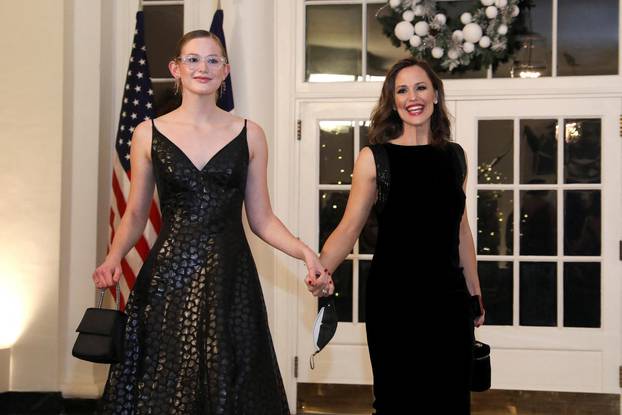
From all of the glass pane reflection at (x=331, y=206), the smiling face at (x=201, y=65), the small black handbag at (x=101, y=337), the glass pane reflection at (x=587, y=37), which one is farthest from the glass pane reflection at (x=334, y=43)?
the small black handbag at (x=101, y=337)

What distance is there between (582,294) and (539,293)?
0.24 metres

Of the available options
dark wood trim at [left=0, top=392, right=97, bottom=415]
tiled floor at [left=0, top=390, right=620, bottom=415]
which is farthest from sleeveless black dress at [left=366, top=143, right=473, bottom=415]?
dark wood trim at [left=0, top=392, right=97, bottom=415]

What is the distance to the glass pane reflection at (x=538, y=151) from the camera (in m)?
4.92

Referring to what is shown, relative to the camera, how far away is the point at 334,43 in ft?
16.9

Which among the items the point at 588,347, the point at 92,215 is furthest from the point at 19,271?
the point at 588,347

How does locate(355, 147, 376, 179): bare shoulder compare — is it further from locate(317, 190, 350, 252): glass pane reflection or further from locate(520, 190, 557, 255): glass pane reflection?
→ locate(520, 190, 557, 255): glass pane reflection

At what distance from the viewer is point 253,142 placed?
8.95 feet

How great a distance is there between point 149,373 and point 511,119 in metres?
3.09

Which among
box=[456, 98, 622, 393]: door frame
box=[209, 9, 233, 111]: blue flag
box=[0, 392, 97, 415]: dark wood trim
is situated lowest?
box=[0, 392, 97, 415]: dark wood trim

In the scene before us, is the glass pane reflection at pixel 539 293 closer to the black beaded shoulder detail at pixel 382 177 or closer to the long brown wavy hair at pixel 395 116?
the long brown wavy hair at pixel 395 116

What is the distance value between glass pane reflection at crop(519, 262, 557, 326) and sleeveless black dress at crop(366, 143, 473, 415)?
2.09 meters

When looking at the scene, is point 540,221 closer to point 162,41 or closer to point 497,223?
point 497,223

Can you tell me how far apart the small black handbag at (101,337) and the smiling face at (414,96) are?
1.24 m

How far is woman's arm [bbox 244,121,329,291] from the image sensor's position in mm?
2732
